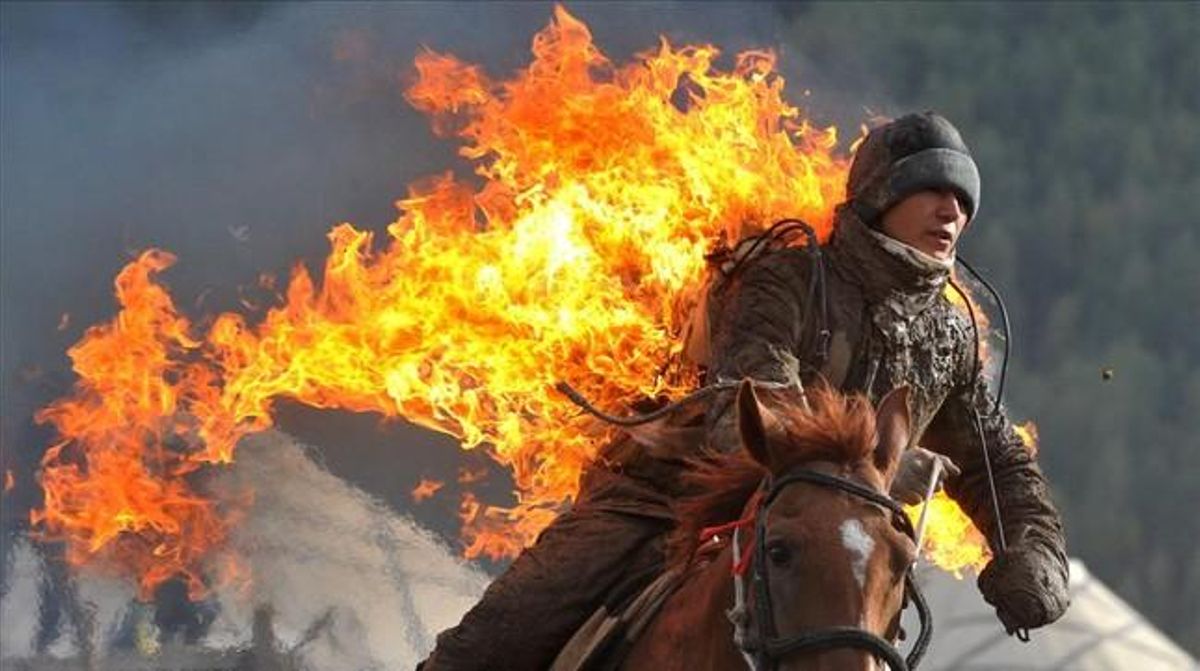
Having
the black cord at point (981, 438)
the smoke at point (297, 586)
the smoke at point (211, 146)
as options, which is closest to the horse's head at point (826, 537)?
the black cord at point (981, 438)

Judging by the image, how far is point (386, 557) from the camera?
11.8 m

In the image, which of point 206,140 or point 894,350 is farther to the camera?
point 206,140

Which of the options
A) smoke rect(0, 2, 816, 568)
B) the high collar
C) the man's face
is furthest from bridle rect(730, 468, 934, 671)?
smoke rect(0, 2, 816, 568)

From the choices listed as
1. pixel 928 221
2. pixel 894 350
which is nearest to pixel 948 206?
pixel 928 221

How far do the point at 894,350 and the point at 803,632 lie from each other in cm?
178

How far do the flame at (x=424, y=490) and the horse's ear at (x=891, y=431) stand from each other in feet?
20.7

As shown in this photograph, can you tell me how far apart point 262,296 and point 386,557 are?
2.30 m

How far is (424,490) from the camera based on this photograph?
11008 millimetres

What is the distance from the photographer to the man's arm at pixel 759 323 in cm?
522

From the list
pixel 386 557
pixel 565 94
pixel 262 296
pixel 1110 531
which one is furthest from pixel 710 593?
pixel 1110 531

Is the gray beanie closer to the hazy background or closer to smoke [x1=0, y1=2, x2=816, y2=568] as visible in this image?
the hazy background

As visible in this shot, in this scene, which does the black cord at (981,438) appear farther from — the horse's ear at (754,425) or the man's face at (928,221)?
the horse's ear at (754,425)

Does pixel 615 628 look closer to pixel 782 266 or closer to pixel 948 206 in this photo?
pixel 782 266

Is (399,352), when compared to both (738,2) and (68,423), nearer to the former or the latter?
(68,423)
